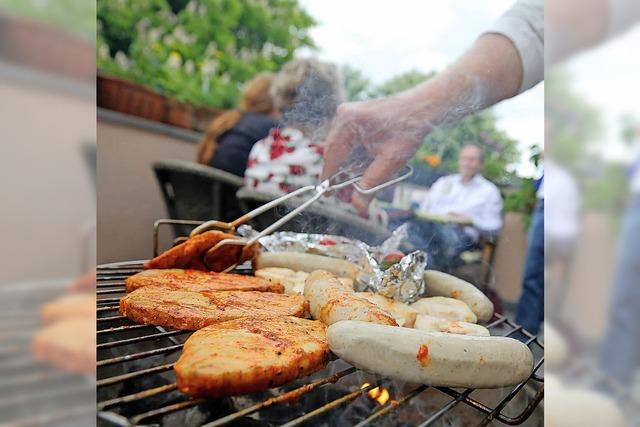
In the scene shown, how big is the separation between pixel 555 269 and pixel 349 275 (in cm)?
113

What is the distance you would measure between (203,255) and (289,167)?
33.6 inches

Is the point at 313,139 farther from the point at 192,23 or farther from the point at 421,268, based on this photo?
the point at 192,23

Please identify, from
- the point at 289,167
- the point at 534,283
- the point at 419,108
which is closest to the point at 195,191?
the point at 289,167

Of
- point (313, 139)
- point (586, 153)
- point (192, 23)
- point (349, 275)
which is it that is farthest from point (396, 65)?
point (586, 153)

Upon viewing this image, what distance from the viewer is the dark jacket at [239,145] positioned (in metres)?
3.03

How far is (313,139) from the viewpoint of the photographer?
1813mm

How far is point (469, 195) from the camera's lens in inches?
175

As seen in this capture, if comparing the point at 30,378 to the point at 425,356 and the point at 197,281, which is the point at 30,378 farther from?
the point at 197,281

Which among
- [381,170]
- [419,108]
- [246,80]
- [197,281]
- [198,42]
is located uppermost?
[198,42]

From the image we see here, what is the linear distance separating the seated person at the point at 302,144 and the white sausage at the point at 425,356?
0.92 m

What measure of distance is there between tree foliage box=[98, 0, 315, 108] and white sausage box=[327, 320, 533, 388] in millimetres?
3194

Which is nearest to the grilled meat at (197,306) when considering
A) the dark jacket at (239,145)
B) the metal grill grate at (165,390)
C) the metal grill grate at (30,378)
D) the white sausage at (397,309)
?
the metal grill grate at (165,390)

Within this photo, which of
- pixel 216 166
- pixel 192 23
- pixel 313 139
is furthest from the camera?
pixel 192 23

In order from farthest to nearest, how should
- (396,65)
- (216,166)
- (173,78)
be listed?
1. (173,78)
2. (216,166)
3. (396,65)
